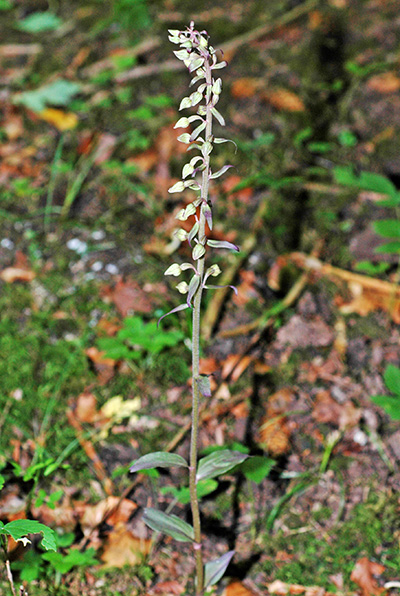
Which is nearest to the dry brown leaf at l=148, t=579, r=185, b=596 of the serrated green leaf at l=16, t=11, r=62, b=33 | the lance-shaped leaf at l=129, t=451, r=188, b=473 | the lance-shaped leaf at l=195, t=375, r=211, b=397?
the lance-shaped leaf at l=129, t=451, r=188, b=473

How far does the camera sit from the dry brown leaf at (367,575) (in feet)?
7.72

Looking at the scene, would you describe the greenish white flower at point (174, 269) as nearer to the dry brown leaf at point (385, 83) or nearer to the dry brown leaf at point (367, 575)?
the dry brown leaf at point (367, 575)

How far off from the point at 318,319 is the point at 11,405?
6.40 ft

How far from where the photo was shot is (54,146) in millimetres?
4730

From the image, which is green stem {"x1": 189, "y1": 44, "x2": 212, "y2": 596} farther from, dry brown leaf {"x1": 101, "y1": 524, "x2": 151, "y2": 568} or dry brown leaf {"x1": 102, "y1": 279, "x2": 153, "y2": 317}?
dry brown leaf {"x1": 102, "y1": 279, "x2": 153, "y2": 317}

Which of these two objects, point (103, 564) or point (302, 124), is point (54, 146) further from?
point (103, 564)

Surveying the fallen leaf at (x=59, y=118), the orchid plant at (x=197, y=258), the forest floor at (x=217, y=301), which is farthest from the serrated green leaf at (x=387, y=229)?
the fallen leaf at (x=59, y=118)

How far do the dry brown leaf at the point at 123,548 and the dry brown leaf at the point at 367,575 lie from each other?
3.17ft

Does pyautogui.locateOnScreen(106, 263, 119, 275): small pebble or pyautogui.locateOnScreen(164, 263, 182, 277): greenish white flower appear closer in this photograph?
pyautogui.locateOnScreen(164, 263, 182, 277): greenish white flower

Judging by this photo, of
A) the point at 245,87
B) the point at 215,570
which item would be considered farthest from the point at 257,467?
the point at 245,87

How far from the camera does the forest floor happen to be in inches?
101

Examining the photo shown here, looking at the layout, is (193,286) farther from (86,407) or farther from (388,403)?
(86,407)

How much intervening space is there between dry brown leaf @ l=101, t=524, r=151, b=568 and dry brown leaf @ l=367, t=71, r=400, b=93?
420 centimetres

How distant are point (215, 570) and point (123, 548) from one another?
0.51 meters
